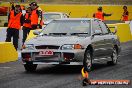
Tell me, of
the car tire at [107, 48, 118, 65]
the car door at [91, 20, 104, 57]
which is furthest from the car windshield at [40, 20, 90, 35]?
the car tire at [107, 48, 118, 65]

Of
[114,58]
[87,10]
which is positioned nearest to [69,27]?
[114,58]

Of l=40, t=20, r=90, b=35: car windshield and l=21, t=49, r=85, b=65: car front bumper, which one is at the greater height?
l=40, t=20, r=90, b=35: car windshield

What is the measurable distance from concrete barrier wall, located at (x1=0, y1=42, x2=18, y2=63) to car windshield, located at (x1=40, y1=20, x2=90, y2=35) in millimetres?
2736

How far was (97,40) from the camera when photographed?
49.7 feet

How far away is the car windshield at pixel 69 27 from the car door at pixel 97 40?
8.3 inches

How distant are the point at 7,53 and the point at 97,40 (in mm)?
3889

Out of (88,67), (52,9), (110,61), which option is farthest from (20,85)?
(52,9)

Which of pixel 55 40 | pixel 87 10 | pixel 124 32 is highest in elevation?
pixel 55 40

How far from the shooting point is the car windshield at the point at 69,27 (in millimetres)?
14969

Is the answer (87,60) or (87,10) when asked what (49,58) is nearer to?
(87,60)

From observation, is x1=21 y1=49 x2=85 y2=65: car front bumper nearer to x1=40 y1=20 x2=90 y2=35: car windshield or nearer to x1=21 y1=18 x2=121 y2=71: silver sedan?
x1=21 y1=18 x2=121 y2=71: silver sedan

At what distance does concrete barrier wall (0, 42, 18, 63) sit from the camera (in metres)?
17.6

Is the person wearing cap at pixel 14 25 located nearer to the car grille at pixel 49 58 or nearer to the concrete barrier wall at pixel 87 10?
the car grille at pixel 49 58

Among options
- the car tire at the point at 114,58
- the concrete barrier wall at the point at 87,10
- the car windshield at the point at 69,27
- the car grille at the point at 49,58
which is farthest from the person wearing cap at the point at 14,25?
the concrete barrier wall at the point at 87,10
